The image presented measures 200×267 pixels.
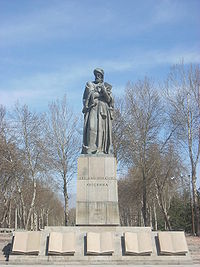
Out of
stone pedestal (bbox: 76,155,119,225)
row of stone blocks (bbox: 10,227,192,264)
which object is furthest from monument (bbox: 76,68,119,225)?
row of stone blocks (bbox: 10,227,192,264)

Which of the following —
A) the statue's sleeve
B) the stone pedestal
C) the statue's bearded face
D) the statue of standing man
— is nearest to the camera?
the stone pedestal

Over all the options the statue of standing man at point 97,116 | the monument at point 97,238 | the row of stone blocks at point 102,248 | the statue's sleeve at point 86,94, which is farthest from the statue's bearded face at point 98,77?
the row of stone blocks at point 102,248

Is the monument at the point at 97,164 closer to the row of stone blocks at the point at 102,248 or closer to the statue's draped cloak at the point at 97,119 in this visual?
the statue's draped cloak at the point at 97,119

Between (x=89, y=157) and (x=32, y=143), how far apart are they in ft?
55.7

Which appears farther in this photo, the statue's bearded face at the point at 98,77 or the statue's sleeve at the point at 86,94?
the statue's bearded face at the point at 98,77

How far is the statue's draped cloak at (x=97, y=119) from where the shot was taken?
532 inches

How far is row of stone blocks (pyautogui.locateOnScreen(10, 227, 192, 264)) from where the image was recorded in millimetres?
9875

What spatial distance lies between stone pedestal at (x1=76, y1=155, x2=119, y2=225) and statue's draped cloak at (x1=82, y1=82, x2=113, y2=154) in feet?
2.10

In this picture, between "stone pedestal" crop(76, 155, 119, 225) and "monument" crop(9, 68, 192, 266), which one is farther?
"stone pedestal" crop(76, 155, 119, 225)

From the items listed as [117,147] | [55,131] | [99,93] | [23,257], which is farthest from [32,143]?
[23,257]

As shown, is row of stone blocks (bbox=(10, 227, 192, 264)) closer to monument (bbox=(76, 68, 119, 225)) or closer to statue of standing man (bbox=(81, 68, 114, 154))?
monument (bbox=(76, 68, 119, 225))

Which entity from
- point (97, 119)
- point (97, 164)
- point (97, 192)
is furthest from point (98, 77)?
point (97, 192)

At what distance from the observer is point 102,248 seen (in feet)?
32.8

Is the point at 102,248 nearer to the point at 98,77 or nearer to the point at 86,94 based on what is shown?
the point at 86,94
